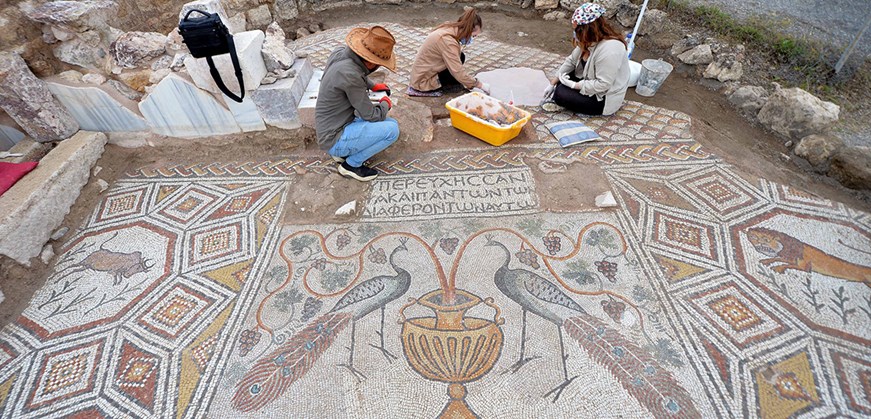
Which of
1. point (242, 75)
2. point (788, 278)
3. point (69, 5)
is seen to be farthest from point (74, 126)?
point (788, 278)

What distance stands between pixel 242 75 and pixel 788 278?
4034mm

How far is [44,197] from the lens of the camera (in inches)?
106

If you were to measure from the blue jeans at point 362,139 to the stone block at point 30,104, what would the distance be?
2278 mm

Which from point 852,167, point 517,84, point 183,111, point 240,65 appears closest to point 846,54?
point 852,167

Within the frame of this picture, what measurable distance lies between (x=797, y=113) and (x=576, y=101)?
1975 mm

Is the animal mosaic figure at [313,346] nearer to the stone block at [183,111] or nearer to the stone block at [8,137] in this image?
the stone block at [183,111]

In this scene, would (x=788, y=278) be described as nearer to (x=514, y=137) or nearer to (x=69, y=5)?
(x=514, y=137)

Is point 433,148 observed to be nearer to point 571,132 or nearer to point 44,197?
point 571,132

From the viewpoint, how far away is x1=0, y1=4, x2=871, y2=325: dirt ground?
9.43ft

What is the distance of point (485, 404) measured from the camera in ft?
6.20

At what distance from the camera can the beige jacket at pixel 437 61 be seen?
3.79 m

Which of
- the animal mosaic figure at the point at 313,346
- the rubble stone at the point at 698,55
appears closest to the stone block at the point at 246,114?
the animal mosaic figure at the point at 313,346

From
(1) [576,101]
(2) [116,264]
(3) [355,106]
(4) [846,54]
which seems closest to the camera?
(2) [116,264]

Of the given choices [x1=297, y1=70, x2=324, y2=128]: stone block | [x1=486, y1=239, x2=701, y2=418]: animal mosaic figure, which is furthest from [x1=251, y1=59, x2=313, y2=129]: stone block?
[x1=486, y1=239, x2=701, y2=418]: animal mosaic figure
